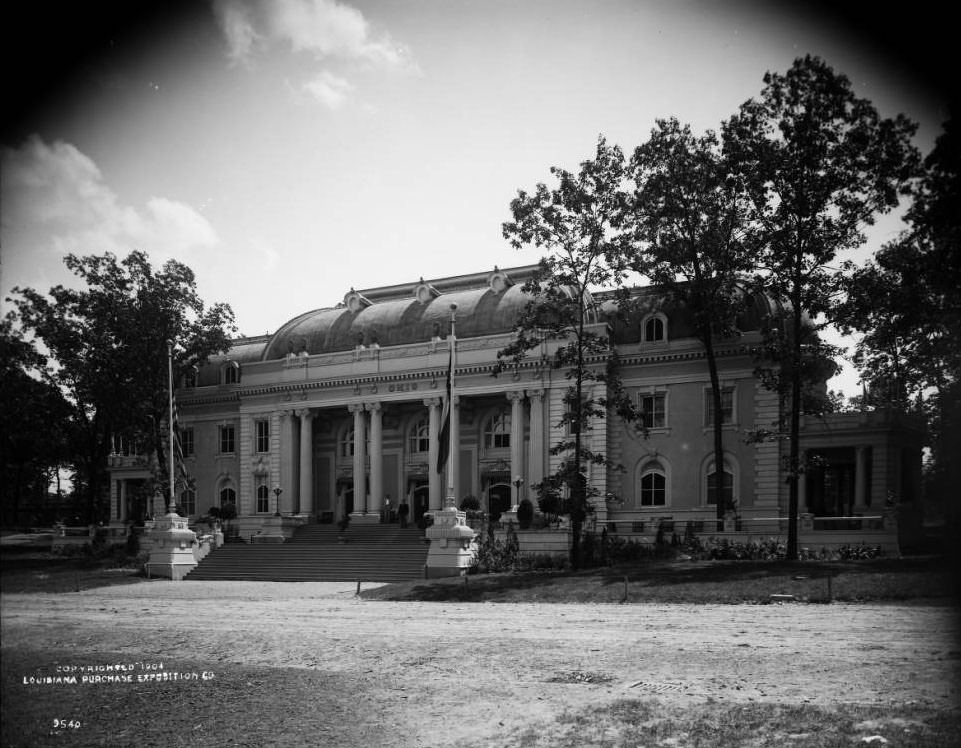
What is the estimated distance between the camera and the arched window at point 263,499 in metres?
54.7

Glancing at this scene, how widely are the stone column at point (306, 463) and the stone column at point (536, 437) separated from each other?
12.8m

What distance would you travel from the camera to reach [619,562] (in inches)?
1298

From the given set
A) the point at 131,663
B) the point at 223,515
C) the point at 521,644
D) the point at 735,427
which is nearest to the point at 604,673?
the point at 521,644

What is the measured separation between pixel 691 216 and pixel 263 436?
30045 millimetres

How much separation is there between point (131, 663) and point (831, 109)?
25.0 meters

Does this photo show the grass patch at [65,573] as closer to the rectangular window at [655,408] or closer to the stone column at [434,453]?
the stone column at [434,453]

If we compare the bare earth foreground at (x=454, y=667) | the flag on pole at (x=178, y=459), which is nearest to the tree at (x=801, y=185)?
the bare earth foreground at (x=454, y=667)

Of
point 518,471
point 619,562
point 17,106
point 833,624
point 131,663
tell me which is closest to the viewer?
point 17,106

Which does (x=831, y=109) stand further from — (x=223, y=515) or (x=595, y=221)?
(x=223, y=515)

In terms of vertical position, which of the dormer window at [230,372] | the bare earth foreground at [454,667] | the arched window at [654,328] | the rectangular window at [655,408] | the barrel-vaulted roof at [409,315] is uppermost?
the barrel-vaulted roof at [409,315]

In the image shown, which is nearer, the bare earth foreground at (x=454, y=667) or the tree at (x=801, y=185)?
the bare earth foreground at (x=454, y=667)

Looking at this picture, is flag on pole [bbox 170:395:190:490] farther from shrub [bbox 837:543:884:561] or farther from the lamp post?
shrub [bbox 837:543:884:561]

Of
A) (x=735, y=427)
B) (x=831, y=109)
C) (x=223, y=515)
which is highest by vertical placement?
(x=831, y=109)

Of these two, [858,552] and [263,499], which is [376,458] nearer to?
[263,499]
